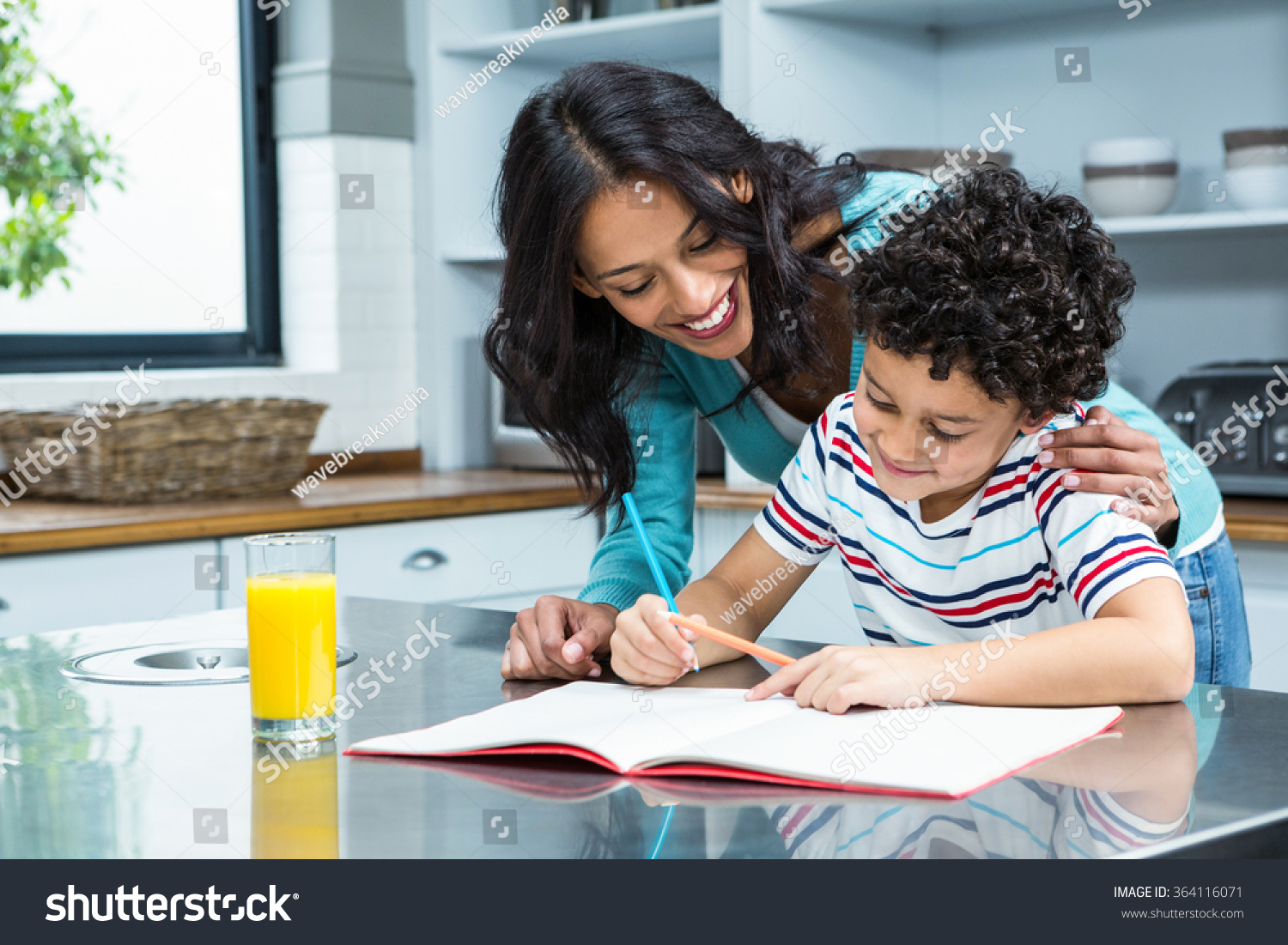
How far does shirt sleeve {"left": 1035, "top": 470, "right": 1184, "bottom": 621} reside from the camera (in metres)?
1.07

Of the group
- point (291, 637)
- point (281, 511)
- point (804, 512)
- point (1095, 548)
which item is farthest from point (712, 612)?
point (281, 511)

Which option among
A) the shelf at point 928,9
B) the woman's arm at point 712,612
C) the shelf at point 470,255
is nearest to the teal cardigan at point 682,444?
the woman's arm at point 712,612

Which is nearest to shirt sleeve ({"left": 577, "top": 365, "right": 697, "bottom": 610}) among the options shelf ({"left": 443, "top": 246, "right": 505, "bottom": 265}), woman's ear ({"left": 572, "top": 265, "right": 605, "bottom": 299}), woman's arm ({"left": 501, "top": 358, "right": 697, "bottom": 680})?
woman's arm ({"left": 501, "top": 358, "right": 697, "bottom": 680})

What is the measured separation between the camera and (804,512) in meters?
1.34

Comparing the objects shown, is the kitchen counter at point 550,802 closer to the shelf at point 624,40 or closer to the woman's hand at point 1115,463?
the woman's hand at point 1115,463

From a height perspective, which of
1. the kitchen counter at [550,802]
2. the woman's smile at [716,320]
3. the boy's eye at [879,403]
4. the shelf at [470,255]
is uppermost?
the shelf at [470,255]

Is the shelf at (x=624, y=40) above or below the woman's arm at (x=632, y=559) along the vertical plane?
above

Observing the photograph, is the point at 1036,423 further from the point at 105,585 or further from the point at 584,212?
the point at 105,585

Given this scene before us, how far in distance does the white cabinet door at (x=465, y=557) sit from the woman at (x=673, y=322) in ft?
3.55

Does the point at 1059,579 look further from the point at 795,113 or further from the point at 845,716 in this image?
the point at 795,113

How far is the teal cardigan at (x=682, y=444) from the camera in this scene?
1390 mm

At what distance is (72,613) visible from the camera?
2229 mm

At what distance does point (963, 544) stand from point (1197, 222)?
4.93 feet
